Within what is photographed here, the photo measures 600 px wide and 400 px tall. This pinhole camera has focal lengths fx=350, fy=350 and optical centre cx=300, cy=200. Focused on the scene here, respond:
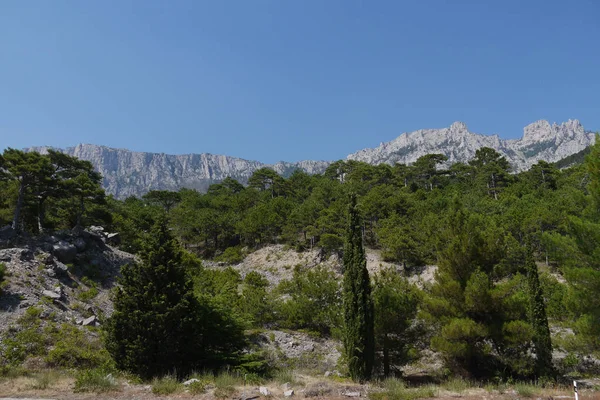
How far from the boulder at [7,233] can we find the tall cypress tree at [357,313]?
22.6m

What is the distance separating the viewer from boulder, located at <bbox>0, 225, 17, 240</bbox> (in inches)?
894

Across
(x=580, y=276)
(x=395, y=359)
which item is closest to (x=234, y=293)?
(x=395, y=359)

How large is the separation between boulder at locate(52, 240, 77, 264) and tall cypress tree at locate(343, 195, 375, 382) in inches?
799

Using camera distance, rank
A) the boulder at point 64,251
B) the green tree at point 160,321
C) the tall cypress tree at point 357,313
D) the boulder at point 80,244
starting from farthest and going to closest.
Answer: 1. the boulder at point 80,244
2. the boulder at point 64,251
3. the tall cypress tree at point 357,313
4. the green tree at point 160,321

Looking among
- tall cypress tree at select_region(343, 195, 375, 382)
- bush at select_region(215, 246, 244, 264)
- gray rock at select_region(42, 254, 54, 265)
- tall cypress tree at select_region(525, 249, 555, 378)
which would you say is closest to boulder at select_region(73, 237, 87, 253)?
gray rock at select_region(42, 254, 54, 265)

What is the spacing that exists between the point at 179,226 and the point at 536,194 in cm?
4468

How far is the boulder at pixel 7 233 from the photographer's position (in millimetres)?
22719

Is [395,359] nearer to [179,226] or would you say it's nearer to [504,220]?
[504,220]

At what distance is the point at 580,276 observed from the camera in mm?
10875

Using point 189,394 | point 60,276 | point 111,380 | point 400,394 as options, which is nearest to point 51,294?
point 60,276

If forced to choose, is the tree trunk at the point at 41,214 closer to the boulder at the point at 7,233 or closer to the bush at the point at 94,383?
the boulder at the point at 7,233

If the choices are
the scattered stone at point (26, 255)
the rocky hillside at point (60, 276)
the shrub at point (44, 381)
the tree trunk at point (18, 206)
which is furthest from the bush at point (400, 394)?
the tree trunk at point (18, 206)

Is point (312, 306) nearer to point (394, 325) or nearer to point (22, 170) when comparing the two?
point (394, 325)

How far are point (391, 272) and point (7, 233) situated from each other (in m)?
26.8
